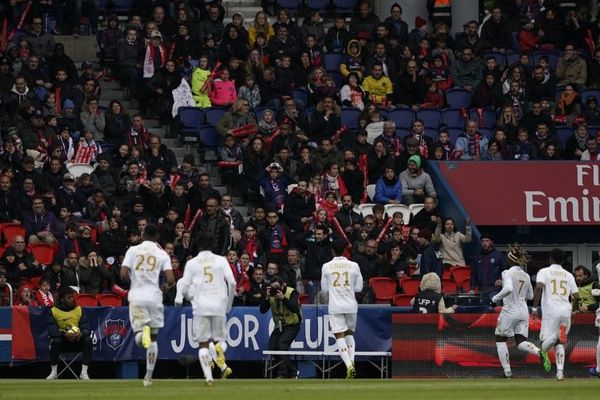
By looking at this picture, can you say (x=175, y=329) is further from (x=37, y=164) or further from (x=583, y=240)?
(x=583, y=240)

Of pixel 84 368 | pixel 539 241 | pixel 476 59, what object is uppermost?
pixel 476 59

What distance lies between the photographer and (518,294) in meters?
24.0

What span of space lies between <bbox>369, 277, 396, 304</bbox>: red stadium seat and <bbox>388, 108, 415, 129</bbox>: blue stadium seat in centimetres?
525

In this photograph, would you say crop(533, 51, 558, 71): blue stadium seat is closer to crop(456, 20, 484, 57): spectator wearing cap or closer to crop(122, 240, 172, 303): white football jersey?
crop(456, 20, 484, 57): spectator wearing cap

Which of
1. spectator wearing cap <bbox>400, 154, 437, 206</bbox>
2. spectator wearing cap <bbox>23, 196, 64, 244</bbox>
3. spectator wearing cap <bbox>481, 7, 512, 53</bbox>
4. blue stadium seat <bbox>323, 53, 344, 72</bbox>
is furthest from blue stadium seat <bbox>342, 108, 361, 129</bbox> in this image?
spectator wearing cap <bbox>23, 196, 64, 244</bbox>

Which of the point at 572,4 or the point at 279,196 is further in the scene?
the point at 572,4

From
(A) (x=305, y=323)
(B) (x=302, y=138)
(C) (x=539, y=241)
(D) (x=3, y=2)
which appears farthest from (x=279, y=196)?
(D) (x=3, y=2)

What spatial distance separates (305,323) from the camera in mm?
26750

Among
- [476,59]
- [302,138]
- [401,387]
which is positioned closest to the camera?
[401,387]

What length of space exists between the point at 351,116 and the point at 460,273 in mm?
5098

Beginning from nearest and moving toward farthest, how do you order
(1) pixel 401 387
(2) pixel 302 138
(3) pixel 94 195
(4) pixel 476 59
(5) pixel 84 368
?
(1) pixel 401 387
(5) pixel 84 368
(3) pixel 94 195
(2) pixel 302 138
(4) pixel 476 59

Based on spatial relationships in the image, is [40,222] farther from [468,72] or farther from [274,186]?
[468,72]

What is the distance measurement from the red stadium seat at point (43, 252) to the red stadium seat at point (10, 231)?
444mm

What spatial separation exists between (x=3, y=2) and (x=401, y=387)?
1823 centimetres
